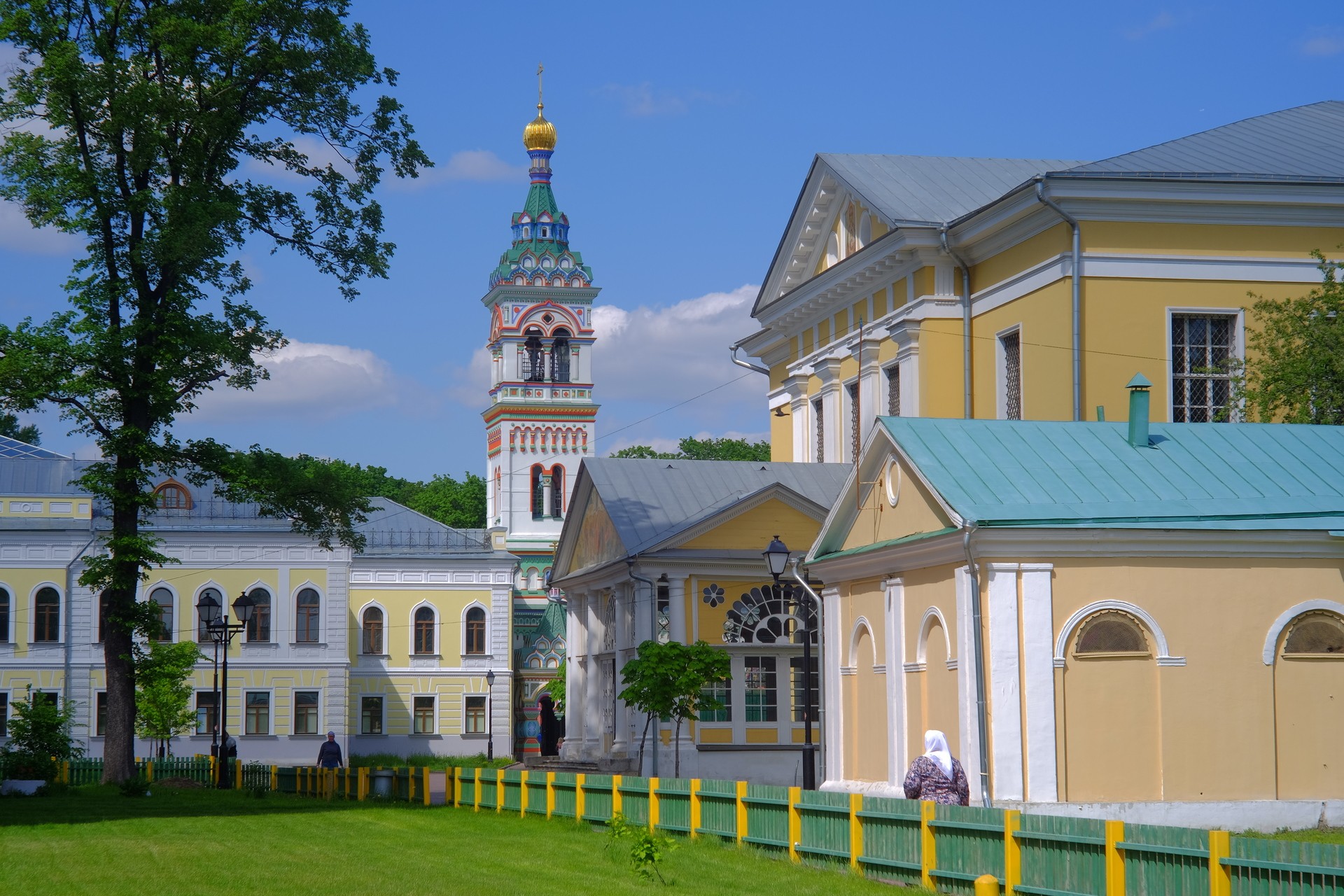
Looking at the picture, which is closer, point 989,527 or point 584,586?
point 989,527

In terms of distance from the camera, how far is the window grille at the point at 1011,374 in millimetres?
29836

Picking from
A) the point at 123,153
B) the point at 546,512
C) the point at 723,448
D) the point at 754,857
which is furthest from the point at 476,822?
the point at 723,448

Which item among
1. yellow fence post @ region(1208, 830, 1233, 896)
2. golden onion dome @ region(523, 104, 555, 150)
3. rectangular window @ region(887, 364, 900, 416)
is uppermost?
golden onion dome @ region(523, 104, 555, 150)

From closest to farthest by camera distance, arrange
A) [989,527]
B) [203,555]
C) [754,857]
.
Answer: [754,857], [989,527], [203,555]

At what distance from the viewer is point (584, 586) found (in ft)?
114

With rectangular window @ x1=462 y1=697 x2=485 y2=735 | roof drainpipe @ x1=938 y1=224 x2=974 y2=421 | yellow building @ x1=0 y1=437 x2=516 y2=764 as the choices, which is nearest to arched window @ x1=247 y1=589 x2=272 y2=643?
yellow building @ x1=0 y1=437 x2=516 y2=764

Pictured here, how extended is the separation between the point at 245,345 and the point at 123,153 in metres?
3.53

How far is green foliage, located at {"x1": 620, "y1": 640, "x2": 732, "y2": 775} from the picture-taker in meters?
27.5

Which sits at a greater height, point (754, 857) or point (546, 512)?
point (546, 512)

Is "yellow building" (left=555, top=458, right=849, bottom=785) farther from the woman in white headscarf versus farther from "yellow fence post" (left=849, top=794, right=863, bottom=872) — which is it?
"yellow fence post" (left=849, top=794, right=863, bottom=872)

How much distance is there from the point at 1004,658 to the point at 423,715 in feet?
166

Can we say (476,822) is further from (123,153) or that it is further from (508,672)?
(508,672)

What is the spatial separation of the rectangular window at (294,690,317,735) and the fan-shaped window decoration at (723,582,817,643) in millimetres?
32945

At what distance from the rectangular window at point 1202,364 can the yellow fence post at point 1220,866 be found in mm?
17751
